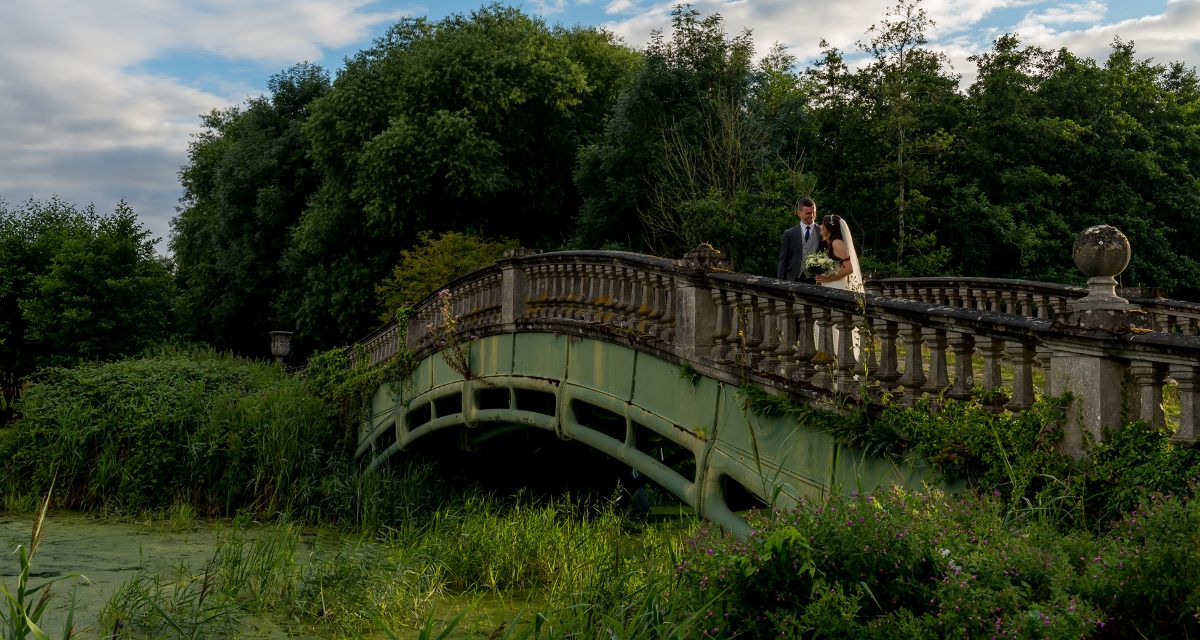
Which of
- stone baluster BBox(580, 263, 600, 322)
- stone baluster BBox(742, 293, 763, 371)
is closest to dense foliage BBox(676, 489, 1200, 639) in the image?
stone baluster BBox(742, 293, 763, 371)

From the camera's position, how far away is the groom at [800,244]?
855 centimetres

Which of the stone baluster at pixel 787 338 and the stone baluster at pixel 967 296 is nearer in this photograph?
the stone baluster at pixel 787 338

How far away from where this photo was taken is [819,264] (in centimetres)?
799

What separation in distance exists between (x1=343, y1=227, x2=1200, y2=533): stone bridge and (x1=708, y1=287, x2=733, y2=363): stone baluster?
15mm

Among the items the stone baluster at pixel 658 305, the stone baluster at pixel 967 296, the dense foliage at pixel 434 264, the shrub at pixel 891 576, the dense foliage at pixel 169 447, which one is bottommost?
the dense foliage at pixel 169 447

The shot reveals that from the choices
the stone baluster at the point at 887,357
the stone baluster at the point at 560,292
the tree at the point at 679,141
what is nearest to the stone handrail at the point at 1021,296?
the stone baluster at the point at 560,292

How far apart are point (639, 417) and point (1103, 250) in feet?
15.7

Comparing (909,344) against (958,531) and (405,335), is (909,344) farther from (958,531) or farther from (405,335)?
(405,335)

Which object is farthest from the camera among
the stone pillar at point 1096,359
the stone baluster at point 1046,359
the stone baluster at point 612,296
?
the stone baluster at point 612,296

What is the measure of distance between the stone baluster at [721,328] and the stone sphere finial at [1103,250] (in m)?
3.19

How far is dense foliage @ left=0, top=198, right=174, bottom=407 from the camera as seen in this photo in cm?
2203

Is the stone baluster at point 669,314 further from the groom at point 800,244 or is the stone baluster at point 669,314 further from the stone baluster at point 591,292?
the stone baluster at point 591,292

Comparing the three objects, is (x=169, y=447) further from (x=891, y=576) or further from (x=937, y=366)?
(x=891, y=576)

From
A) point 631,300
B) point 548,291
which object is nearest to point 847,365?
point 631,300
